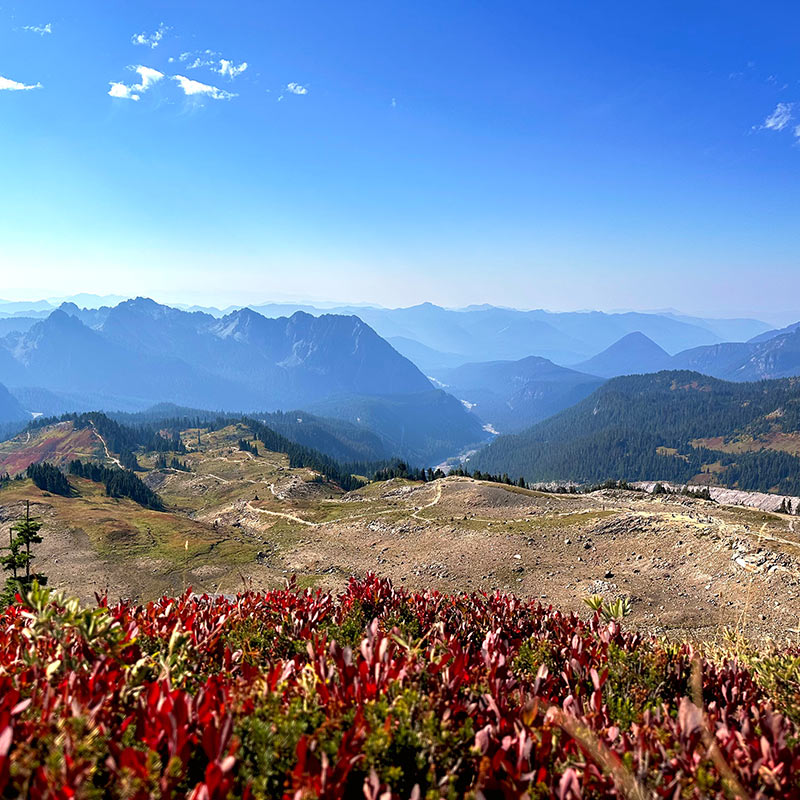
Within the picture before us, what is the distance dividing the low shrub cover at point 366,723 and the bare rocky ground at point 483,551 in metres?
7.83

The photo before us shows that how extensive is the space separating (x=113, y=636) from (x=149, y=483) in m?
143

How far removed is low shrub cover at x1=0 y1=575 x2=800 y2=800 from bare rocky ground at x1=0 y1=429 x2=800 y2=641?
783cm

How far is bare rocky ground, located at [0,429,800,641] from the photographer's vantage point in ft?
79.0

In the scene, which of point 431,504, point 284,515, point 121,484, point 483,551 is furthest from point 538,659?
point 121,484


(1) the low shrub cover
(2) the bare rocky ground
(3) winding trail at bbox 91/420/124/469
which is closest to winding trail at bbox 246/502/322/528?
(2) the bare rocky ground

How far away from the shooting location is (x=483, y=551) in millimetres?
36250

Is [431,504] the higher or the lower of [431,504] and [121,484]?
the higher

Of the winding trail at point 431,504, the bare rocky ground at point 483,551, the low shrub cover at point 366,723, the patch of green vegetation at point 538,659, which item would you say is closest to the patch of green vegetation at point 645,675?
the low shrub cover at point 366,723

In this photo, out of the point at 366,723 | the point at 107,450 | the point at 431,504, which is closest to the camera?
the point at 366,723

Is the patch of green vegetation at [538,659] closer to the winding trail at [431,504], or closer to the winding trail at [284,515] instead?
the winding trail at [431,504]

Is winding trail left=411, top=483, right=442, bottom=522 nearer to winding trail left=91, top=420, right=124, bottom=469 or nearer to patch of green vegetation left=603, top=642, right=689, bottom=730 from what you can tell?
patch of green vegetation left=603, top=642, right=689, bottom=730

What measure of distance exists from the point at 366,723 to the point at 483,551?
112ft

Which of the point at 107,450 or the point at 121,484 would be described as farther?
the point at 107,450

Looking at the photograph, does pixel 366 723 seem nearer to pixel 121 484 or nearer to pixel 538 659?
pixel 538 659
